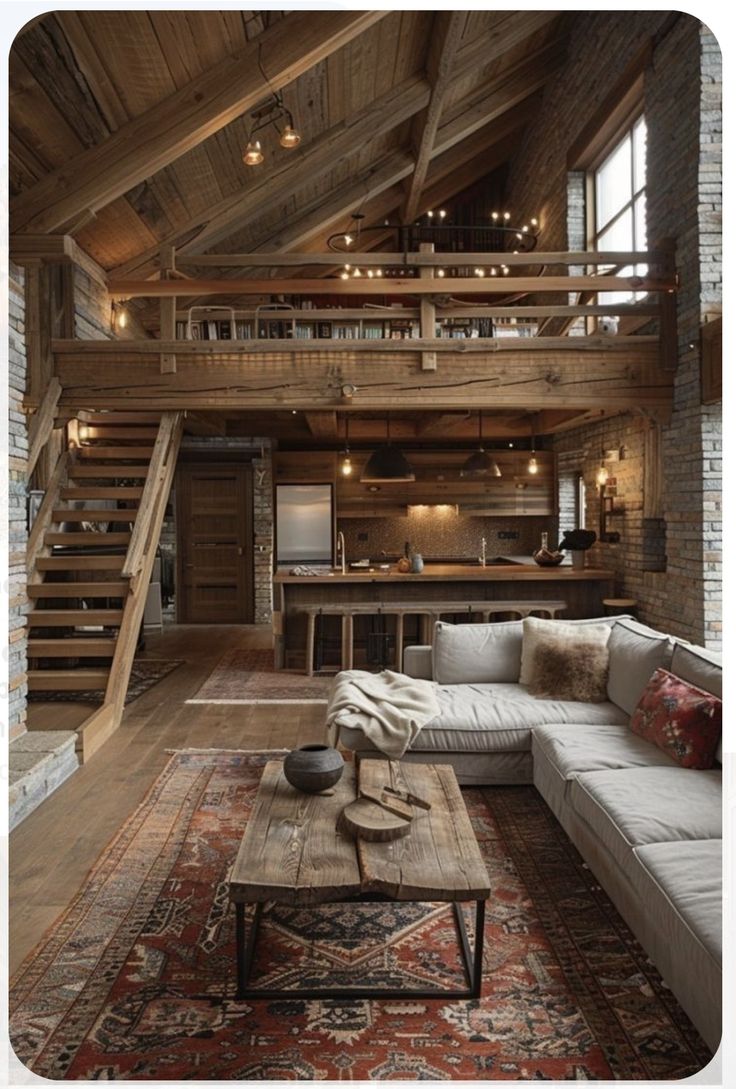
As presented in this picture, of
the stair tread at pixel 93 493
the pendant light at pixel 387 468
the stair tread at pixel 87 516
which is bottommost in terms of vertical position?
the stair tread at pixel 87 516

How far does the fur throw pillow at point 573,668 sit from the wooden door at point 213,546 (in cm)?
703

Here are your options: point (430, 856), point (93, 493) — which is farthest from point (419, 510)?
point (430, 856)

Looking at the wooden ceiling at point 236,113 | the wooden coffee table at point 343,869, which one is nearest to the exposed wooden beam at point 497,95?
the wooden ceiling at point 236,113

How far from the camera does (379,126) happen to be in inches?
303

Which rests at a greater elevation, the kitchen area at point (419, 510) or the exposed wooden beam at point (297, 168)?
the exposed wooden beam at point (297, 168)

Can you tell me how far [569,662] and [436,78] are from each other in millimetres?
5928

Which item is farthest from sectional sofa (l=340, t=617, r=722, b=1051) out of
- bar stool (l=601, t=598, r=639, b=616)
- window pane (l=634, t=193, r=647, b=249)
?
window pane (l=634, t=193, r=647, b=249)

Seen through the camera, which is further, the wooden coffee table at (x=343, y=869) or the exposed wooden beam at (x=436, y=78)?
the exposed wooden beam at (x=436, y=78)

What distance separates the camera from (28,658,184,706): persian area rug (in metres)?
5.88

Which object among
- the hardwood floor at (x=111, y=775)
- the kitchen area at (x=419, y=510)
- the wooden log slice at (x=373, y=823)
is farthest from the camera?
the kitchen area at (x=419, y=510)

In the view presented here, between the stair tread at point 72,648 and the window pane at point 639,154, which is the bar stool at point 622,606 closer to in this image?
the window pane at point 639,154

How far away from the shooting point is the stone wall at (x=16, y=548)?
15.2ft

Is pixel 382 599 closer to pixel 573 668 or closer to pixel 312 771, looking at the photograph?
pixel 573 668

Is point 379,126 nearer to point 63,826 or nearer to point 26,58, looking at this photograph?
point 26,58
